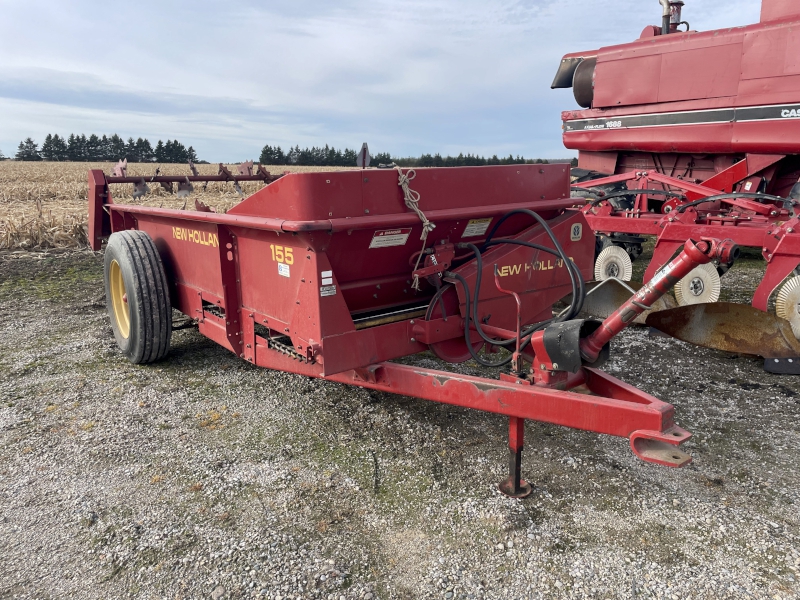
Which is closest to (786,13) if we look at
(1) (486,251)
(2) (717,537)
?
(1) (486,251)

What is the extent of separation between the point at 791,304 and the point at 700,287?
1.09m

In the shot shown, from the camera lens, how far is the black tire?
159 inches

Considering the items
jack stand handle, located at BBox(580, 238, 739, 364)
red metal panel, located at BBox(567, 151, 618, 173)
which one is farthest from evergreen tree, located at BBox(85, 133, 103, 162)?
jack stand handle, located at BBox(580, 238, 739, 364)

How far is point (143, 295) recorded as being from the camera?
402 cm

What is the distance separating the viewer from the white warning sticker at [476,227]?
321 centimetres

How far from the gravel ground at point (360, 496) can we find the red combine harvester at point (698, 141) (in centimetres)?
134

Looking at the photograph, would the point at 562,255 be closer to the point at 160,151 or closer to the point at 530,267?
the point at 530,267

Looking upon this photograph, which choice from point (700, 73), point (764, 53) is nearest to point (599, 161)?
point (700, 73)

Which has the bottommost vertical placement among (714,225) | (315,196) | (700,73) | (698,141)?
(714,225)

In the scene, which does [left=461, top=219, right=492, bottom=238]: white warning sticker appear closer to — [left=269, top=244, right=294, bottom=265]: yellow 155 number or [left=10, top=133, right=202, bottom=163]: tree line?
[left=269, top=244, right=294, bottom=265]: yellow 155 number

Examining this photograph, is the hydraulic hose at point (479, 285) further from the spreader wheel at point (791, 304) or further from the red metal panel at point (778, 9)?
the red metal panel at point (778, 9)

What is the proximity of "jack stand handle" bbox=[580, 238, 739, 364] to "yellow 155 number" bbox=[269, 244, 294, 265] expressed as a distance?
139cm

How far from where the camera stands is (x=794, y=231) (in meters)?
4.52

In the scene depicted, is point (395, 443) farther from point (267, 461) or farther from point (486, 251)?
point (486, 251)
